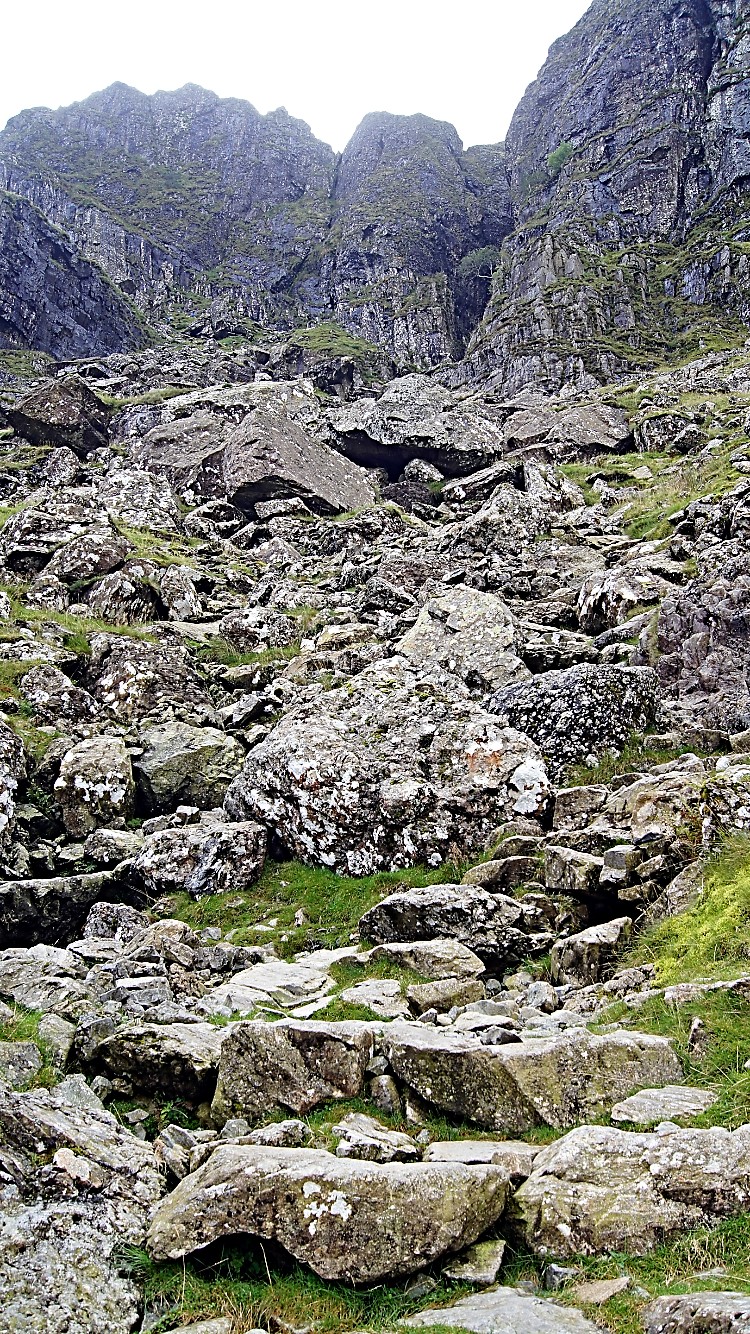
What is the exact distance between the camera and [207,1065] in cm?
609

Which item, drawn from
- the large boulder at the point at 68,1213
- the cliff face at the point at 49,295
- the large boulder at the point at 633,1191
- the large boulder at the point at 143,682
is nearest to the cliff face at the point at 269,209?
the cliff face at the point at 49,295

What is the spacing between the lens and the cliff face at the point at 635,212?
7256cm

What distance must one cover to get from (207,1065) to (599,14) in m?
148

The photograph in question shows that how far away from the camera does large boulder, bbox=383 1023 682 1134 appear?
5367 mm

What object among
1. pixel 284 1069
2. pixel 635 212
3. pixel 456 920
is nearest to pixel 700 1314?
pixel 284 1069

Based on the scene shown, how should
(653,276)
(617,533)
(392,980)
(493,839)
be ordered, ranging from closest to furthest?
(392,980) < (493,839) < (617,533) < (653,276)

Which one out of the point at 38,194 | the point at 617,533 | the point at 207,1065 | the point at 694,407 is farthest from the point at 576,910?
the point at 38,194

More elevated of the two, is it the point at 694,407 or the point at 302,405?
the point at 302,405

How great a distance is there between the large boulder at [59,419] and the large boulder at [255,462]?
4.91 meters

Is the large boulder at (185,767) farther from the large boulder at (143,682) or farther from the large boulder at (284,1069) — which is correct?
the large boulder at (284,1069)

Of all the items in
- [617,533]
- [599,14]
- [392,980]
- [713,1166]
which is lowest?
[392,980]

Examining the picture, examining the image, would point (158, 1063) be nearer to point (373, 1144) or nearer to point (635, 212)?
point (373, 1144)

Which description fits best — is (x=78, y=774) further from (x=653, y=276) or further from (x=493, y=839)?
(x=653, y=276)

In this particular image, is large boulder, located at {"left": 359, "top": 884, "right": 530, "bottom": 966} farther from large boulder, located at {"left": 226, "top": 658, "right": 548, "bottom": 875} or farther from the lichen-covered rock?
the lichen-covered rock
